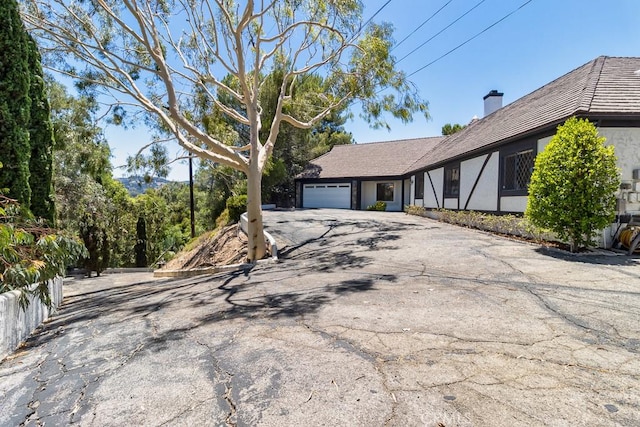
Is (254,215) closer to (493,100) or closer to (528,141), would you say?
(528,141)

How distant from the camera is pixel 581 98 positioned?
915 centimetres

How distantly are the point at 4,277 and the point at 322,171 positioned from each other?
2593 centimetres

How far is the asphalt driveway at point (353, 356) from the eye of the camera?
2316mm

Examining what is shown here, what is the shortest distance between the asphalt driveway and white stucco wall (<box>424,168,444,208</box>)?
452 inches

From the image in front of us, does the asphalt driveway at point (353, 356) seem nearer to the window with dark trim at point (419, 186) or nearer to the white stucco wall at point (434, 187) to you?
the white stucco wall at point (434, 187)

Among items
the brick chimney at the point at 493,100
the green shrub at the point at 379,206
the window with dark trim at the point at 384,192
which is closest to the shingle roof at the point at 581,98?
the brick chimney at the point at 493,100

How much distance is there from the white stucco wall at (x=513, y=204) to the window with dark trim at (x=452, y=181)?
3.69 m

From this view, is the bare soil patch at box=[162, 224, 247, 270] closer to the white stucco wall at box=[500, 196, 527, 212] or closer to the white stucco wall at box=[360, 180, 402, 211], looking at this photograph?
the white stucco wall at box=[500, 196, 527, 212]

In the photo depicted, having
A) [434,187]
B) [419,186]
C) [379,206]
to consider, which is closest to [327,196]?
[379,206]

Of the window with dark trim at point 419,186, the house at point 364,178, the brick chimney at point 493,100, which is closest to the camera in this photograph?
the brick chimney at point 493,100

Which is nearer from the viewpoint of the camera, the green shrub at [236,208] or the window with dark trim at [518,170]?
the window with dark trim at [518,170]

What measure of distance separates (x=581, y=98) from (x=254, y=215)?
9449 mm

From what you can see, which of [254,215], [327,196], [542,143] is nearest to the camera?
[254,215]

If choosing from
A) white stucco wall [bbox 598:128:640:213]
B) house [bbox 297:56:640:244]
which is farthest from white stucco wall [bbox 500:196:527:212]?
white stucco wall [bbox 598:128:640:213]
